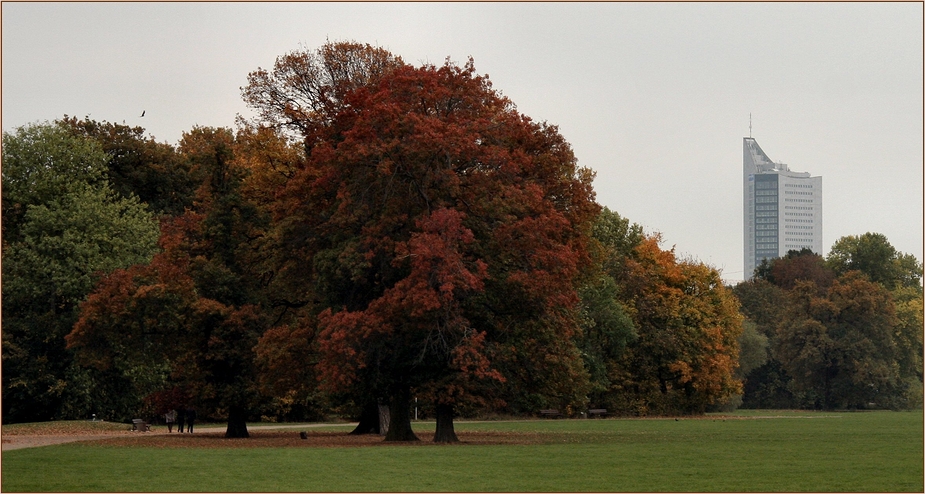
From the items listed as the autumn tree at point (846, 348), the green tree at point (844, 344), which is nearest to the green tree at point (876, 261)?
the autumn tree at point (846, 348)

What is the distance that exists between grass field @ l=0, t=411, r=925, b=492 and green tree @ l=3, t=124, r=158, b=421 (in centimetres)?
Result: 1846

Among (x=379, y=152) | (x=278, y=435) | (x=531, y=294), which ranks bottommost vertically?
(x=278, y=435)

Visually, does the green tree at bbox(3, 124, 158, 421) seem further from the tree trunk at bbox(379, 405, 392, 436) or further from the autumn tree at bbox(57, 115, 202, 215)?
the tree trunk at bbox(379, 405, 392, 436)

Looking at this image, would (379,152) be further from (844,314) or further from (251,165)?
(844,314)

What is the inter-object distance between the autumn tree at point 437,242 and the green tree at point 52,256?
16894mm

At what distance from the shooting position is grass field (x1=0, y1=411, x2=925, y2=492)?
77.6ft

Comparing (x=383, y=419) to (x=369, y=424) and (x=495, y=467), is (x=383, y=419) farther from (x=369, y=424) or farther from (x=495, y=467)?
(x=495, y=467)

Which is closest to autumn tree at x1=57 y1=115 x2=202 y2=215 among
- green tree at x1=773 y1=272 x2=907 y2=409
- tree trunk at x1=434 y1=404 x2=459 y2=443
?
tree trunk at x1=434 y1=404 x2=459 y2=443

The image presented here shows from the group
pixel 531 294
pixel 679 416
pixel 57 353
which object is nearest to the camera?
pixel 531 294

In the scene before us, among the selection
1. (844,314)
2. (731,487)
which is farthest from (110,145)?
(844,314)

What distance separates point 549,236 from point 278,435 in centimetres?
1440

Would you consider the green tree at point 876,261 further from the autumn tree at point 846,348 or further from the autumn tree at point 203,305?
the autumn tree at point 203,305

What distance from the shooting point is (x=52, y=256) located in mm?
55188

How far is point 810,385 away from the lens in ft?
321
